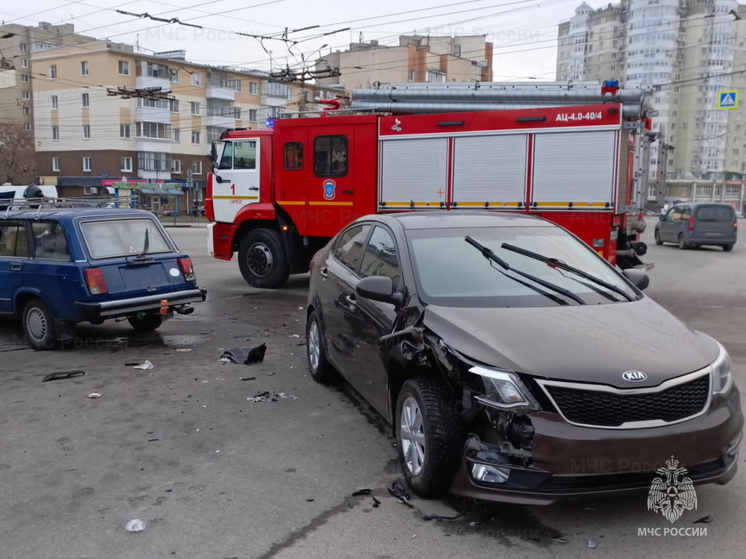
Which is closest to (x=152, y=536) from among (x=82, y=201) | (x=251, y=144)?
(x=82, y=201)

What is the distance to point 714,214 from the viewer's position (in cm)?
2280

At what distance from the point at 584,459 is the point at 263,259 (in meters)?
10.4

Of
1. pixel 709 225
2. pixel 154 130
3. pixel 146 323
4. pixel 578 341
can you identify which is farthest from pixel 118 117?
pixel 578 341

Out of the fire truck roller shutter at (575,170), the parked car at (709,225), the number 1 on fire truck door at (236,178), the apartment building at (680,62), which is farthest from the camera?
the apartment building at (680,62)

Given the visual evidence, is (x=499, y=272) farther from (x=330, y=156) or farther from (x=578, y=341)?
(x=330, y=156)

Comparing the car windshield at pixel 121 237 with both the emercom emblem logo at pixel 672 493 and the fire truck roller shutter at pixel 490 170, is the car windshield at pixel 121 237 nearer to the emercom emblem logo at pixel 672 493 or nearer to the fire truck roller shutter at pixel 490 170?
the fire truck roller shutter at pixel 490 170

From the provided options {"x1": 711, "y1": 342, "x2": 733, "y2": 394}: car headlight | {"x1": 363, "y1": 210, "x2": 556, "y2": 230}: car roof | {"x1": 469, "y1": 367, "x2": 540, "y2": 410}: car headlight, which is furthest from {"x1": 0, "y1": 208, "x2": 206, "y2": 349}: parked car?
{"x1": 711, "y1": 342, "x2": 733, "y2": 394}: car headlight

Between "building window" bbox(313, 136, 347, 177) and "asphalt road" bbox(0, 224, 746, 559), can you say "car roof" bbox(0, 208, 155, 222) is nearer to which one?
"asphalt road" bbox(0, 224, 746, 559)

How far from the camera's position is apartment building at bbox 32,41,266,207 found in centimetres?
5684

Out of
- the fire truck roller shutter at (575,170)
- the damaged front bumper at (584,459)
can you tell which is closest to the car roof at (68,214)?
the fire truck roller shutter at (575,170)

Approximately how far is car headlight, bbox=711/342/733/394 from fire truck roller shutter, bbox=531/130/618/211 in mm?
6619

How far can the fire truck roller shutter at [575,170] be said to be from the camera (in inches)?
398

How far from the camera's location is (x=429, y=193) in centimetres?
1147

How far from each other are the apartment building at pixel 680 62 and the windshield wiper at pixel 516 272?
328 ft
